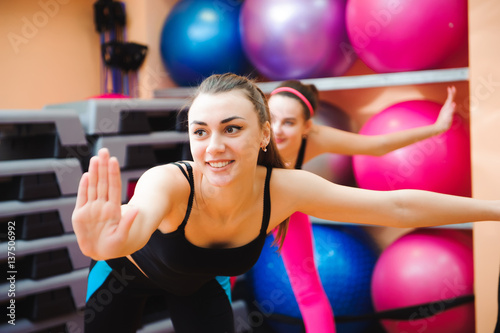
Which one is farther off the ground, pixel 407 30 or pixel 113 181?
pixel 407 30

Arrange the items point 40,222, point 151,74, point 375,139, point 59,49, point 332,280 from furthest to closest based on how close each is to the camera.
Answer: point 151,74 < point 59,49 < point 332,280 < point 375,139 < point 40,222

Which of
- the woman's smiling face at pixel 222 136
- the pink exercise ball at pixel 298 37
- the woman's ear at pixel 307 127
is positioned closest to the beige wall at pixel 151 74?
the pink exercise ball at pixel 298 37

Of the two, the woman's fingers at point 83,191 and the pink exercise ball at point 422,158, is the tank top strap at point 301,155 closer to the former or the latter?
the pink exercise ball at point 422,158

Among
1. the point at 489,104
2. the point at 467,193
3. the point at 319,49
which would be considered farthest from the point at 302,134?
the point at 467,193

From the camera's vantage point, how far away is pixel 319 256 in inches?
77.7

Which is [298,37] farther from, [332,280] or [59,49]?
[59,49]

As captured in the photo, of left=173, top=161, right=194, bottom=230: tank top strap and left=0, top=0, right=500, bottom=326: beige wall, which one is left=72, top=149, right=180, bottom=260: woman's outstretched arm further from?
left=0, top=0, right=500, bottom=326: beige wall

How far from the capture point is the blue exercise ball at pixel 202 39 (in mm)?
2258

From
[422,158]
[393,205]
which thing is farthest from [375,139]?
[393,205]

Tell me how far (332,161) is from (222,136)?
118 centimetres

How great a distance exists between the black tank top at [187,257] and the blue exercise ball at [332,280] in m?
0.82

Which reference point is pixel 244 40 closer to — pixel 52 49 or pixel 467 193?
pixel 52 49

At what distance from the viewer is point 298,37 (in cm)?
201

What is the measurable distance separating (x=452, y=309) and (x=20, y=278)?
1560mm
